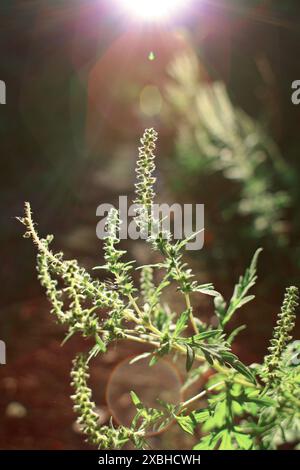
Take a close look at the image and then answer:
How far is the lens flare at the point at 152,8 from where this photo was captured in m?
5.96

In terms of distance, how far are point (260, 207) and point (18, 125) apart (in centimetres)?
389

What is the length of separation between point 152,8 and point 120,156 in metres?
2.80

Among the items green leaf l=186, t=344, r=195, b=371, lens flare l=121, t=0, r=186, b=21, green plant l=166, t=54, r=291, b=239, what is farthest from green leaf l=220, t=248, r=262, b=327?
lens flare l=121, t=0, r=186, b=21

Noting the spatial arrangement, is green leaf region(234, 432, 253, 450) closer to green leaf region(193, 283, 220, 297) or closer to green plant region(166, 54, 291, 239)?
green leaf region(193, 283, 220, 297)

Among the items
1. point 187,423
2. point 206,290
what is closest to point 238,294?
point 206,290

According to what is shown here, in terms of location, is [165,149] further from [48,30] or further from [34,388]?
[34,388]

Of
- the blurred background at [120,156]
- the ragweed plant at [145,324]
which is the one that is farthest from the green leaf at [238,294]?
the blurred background at [120,156]

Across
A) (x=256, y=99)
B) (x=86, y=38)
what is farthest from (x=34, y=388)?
(x=86, y=38)

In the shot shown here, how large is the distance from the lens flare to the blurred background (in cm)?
12

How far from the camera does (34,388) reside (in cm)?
355

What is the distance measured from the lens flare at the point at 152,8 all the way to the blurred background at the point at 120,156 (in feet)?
0.40

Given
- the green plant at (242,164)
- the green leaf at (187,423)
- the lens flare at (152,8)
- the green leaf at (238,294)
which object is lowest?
the green leaf at (187,423)

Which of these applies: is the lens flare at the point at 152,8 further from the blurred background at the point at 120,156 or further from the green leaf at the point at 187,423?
the green leaf at the point at 187,423

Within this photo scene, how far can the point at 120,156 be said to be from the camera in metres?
8.59
